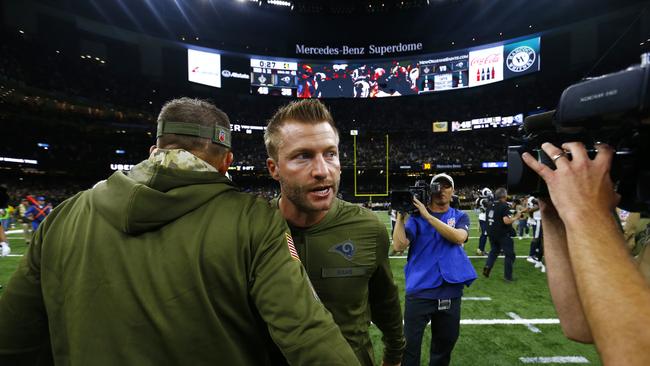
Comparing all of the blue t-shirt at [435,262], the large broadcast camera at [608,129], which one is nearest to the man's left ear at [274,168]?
the large broadcast camera at [608,129]

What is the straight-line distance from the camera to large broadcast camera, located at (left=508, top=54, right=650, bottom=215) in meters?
0.79

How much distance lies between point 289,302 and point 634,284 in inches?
34.8

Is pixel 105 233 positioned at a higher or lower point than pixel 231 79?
lower

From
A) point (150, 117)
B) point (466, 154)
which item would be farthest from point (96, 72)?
point (466, 154)

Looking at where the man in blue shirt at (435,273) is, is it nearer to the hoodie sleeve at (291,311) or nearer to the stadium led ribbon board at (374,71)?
the hoodie sleeve at (291,311)

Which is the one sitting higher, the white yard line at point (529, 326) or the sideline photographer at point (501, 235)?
the sideline photographer at point (501, 235)

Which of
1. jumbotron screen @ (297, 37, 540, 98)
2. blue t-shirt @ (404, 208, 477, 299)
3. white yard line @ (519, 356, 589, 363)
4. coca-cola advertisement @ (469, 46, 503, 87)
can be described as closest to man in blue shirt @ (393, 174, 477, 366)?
blue t-shirt @ (404, 208, 477, 299)

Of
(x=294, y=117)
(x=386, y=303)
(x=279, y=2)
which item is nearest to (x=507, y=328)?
(x=386, y=303)

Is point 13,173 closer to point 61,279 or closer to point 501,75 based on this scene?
point 61,279

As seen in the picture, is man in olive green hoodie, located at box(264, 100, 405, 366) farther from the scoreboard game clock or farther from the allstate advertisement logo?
the scoreboard game clock

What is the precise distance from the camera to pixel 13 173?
2597cm

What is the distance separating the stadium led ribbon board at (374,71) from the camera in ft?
113

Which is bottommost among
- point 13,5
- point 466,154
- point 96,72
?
point 466,154

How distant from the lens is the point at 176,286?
0.99m
